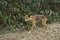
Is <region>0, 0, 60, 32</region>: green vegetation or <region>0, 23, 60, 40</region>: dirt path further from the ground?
<region>0, 0, 60, 32</region>: green vegetation

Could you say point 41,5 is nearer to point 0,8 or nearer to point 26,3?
point 26,3

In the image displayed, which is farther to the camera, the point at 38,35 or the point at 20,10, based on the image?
the point at 20,10

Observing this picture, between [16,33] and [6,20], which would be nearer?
[16,33]

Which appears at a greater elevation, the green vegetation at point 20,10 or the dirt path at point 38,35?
the green vegetation at point 20,10

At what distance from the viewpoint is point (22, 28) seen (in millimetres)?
9930

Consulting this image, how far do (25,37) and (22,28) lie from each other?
1.33 m

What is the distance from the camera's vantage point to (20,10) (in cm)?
1131

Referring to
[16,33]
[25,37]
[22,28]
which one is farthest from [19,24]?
[25,37]

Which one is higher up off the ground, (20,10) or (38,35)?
(20,10)

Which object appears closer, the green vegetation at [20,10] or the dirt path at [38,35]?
the dirt path at [38,35]

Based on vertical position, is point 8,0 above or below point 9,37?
above

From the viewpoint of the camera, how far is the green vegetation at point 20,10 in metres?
10.2

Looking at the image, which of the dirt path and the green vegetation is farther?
the green vegetation

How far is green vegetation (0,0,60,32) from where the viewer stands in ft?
33.4
